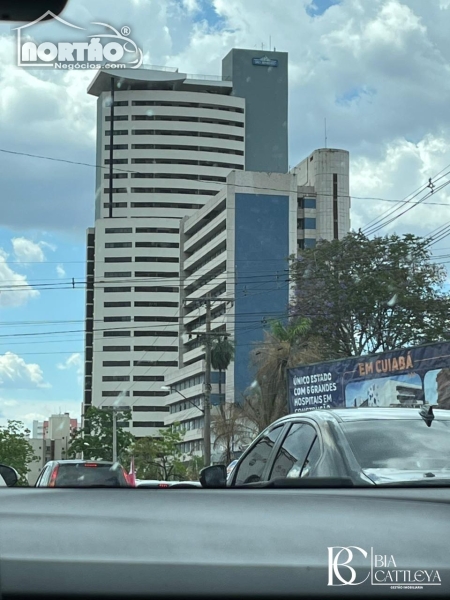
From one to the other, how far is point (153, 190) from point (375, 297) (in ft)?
212

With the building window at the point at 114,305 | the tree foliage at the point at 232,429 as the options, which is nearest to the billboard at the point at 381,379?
the building window at the point at 114,305

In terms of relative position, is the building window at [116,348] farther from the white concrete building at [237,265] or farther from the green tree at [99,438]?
the white concrete building at [237,265]

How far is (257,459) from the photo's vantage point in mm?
4941

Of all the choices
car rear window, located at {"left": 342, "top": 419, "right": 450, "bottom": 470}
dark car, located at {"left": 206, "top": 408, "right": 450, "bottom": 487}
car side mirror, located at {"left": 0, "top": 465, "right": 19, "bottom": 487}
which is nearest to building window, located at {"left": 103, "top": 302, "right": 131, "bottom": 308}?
dark car, located at {"left": 206, "top": 408, "right": 450, "bottom": 487}

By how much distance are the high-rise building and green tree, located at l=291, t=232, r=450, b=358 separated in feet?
20.1

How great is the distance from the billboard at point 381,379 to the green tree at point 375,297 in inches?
475

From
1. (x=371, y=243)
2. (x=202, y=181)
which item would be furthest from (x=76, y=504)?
(x=202, y=181)

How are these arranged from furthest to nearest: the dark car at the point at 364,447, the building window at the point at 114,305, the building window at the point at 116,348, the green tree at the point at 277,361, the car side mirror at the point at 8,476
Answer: the green tree at the point at 277,361, the building window at the point at 114,305, the building window at the point at 116,348, the dark car at the point at 364,447, the car side mirror at the point at 8,476

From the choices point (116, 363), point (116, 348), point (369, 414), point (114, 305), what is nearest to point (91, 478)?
point (369, 414)

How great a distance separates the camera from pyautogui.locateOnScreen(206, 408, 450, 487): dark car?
11.4ft

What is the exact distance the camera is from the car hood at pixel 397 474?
10.6 feet

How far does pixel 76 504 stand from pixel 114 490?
0.32 ft

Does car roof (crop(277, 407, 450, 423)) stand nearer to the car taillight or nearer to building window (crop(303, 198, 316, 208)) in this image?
the car taillight

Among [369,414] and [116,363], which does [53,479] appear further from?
[116,363]
